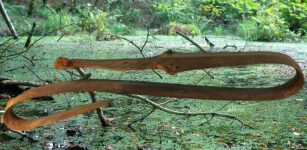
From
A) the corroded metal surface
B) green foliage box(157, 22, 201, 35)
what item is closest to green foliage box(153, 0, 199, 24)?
green foliage box(157, 22, 201, 35)

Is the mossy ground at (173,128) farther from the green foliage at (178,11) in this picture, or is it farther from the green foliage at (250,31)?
the green foliage at (178,11)

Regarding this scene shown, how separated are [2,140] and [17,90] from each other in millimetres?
593

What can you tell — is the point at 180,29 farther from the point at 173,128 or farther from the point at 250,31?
the point at 173,128

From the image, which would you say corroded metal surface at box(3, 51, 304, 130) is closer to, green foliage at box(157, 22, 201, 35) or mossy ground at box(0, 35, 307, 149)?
mossy ground at box(0, 35, 307, 149)

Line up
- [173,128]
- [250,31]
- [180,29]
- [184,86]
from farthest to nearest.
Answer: [180,29], [250,31], [173,128], [184,86]

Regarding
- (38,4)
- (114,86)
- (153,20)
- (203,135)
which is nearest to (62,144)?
(203,135)

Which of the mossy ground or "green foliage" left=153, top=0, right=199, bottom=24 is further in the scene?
"green foliage" left=153, top=0, right=199, bottom=24

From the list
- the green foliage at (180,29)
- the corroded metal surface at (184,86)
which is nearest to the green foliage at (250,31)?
the green foliage at (180,29)

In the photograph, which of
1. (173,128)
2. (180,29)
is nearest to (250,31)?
(180,29)

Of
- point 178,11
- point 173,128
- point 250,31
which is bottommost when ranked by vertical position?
point 178,11

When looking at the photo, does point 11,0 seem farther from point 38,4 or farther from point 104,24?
point 104,24

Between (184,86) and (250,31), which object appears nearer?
(184,86)

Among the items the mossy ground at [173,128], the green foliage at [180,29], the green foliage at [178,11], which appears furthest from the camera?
the green foliage at [178,11]

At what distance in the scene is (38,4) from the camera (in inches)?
351
